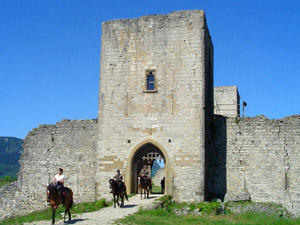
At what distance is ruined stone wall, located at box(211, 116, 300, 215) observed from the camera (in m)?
18.6

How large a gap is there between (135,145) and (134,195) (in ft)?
7.56

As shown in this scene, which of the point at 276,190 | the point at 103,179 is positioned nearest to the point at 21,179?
the point at 103,179

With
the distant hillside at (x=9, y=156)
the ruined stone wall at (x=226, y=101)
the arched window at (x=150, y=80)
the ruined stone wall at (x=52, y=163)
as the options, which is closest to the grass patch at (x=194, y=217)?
the arched window at (x=150, y=80)

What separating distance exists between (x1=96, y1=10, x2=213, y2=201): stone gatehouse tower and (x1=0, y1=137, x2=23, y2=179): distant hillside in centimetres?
11035

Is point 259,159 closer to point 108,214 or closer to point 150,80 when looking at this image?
point 150,80

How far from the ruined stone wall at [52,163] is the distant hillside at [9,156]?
10550 cm

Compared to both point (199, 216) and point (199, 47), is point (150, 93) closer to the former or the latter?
point (199, 47)

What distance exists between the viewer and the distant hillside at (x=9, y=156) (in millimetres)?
131500

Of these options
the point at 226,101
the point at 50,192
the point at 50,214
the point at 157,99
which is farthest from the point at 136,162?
the point at 226,101

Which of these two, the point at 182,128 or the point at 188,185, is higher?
the point at 182,128

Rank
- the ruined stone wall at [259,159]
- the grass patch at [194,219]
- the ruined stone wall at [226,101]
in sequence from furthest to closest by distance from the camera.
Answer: the ruined stone wall at [226,101] < the ruined stone wall at [259,159] < the grass patch at [194,219]

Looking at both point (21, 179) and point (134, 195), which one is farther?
point (21, 179)

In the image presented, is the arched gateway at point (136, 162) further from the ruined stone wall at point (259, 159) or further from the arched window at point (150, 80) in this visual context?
the ruined stone wall at point (259, 159)

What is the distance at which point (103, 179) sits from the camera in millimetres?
18516
